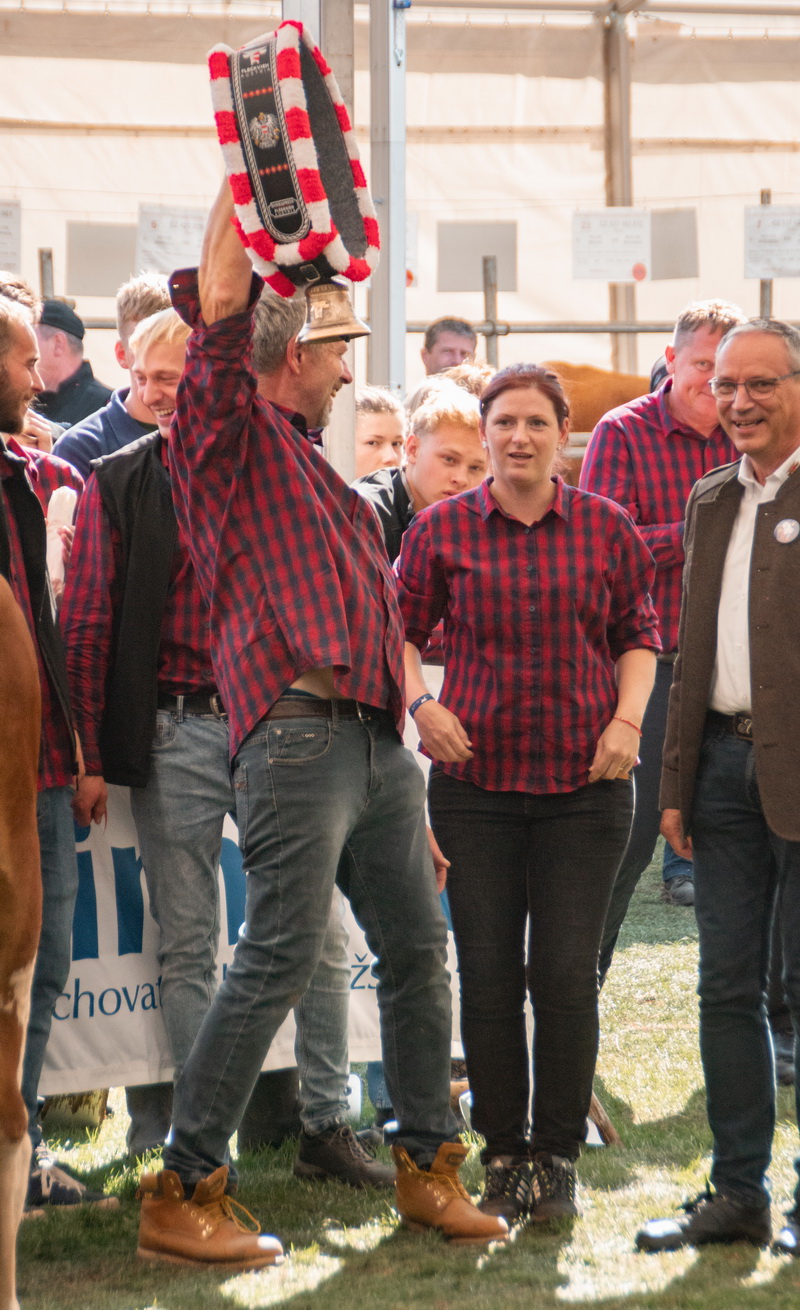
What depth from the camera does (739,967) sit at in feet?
10.8

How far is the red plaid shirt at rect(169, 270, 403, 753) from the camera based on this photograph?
2.90 metres

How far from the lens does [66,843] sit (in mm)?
3340

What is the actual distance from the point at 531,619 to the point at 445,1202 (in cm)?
128

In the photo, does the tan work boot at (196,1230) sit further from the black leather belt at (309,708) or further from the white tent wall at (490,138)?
the white tent wall at (490,138)

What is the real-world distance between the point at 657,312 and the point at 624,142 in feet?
3.50

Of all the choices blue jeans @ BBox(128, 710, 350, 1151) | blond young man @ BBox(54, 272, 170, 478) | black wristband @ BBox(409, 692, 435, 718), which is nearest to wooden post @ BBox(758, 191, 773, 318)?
blond young man @ BBox(54, 272, 170, 478)

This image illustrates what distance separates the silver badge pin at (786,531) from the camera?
324 centimetres

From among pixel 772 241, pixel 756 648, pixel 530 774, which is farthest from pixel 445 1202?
pixel 772 241

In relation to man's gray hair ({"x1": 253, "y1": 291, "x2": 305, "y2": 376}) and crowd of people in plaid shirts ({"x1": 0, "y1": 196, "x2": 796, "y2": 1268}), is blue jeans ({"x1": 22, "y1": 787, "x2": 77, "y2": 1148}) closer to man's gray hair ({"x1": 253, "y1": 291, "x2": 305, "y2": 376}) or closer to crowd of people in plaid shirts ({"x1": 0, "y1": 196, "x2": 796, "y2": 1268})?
crowd of people in plaid shirts ({"x1": 0, "y1": 196, "x2": 796, "y2": 1268})

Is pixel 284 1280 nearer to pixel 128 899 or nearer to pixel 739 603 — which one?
pixel 128 899

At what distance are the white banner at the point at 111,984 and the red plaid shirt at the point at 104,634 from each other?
43 centimetres

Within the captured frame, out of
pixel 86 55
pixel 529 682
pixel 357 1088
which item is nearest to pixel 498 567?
pixel 529 682

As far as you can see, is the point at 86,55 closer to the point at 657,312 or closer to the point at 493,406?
the point at 657,312

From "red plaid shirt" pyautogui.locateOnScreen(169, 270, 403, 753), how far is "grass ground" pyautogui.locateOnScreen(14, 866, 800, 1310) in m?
1.07
